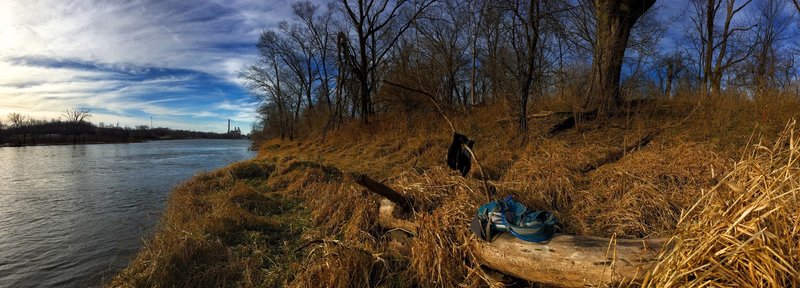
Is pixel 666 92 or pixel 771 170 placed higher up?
pixel 666 92

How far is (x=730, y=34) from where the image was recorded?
51.9 ft

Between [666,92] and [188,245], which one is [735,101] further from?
[188,245]

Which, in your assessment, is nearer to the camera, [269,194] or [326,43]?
[269,194]

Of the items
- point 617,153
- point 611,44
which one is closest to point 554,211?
point 617,153

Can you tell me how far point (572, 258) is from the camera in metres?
2.77

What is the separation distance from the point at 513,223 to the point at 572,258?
53 centimetres

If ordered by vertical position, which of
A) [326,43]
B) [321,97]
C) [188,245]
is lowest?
[188,245]

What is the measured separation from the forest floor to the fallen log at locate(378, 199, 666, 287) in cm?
11

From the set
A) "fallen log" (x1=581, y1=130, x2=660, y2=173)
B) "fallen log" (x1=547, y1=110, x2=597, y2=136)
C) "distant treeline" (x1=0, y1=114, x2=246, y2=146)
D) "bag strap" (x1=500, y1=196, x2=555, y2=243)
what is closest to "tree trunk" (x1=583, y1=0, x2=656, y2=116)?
"fallen log" (x1=547, y1=110, x2=597, y2=136)

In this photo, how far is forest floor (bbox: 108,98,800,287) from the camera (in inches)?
83.6

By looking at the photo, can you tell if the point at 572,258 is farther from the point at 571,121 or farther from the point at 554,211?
the point at 571,121

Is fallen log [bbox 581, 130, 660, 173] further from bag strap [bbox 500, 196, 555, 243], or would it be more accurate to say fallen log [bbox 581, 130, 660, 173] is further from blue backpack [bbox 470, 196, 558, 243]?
bag strap [bbox 500, 196, 555, 243]

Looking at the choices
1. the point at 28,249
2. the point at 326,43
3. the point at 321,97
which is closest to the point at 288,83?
the point at 321,97

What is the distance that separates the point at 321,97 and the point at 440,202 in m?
30.6
